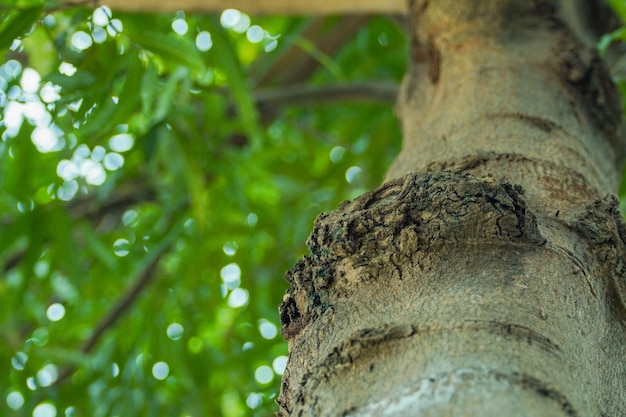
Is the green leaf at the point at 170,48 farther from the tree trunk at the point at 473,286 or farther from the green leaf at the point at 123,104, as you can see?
the tree trunk at the point at 473,286

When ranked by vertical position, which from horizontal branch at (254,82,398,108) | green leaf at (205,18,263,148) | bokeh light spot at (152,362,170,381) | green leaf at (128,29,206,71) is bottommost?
bokeh light spot at (152,362,170,381)

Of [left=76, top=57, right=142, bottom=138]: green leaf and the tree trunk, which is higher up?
[left=76, top=57, right=142, bottom=138]: green leaf

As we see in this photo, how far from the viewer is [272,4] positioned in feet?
4.17

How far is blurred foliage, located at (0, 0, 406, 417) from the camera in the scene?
1.57 meters

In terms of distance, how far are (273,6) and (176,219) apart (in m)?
0.70

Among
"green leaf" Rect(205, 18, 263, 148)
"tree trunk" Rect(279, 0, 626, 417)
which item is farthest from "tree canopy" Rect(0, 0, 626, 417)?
"tree trunk" Rect(279, 0, 626, 417)

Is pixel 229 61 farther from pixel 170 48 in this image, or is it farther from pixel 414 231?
pixel 414 231

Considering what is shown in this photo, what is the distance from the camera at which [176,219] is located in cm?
183

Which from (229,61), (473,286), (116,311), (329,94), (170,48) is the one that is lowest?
(473,286)

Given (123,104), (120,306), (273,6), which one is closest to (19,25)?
(123,104)

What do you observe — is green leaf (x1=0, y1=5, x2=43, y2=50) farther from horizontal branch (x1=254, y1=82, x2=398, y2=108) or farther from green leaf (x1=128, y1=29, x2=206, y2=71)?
horizontal branch (x1=254, y1=82, x2=398, y2=108)

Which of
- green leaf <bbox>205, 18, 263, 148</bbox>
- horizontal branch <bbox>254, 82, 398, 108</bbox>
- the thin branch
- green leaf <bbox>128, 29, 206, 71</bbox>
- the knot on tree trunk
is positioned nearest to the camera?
the knot on tree trunk

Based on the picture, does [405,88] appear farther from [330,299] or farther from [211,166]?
[211,166]

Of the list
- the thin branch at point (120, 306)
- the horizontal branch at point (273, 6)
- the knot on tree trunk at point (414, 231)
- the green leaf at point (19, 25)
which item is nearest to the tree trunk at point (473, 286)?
the knot on tree trunk at point (414, 231)
